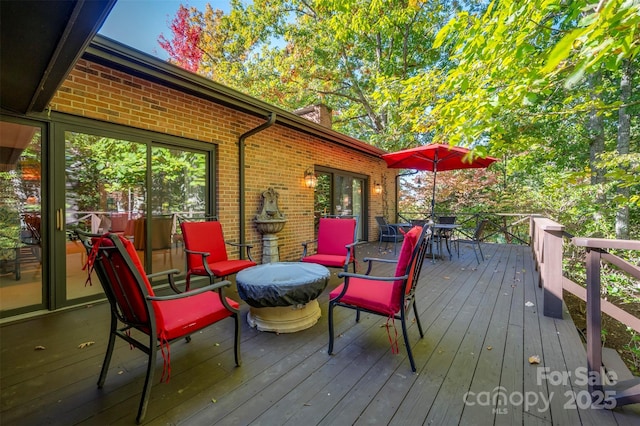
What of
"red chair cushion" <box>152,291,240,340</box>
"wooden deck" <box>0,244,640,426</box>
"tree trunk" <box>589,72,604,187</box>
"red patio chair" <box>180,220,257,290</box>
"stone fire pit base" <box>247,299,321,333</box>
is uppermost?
"tree trunk" <box>589,72,604,187</box>

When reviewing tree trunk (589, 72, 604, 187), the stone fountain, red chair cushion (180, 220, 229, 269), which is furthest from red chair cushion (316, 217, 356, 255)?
tree trunk (589, 72, 604, 187)

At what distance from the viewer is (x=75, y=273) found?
3119 mm

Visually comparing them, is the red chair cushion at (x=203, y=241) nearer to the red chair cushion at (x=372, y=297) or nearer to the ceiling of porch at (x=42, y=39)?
the ceiling of porch at (x=42, y=39)

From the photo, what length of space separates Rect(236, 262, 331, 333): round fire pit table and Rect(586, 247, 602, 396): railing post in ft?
6.12

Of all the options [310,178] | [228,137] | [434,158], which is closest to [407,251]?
[228,137]

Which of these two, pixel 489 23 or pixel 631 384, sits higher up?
pixel 489 23

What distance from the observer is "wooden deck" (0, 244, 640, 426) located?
1.53 metres

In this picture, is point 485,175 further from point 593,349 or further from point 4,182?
point 4,182

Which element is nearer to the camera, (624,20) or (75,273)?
(624,20)

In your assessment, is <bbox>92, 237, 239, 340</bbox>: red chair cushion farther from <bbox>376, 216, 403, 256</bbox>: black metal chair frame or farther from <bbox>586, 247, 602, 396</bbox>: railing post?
<bbox>376, 216, 403, 256</bbox>: black metal chair frame

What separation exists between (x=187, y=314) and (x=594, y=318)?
2.59 metres

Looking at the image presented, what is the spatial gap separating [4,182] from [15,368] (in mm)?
1988

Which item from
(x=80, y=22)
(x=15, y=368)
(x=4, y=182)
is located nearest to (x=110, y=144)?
(x=4, y=182)

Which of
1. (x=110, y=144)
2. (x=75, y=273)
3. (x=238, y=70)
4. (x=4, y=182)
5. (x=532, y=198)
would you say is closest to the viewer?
(x=4, y=182)
